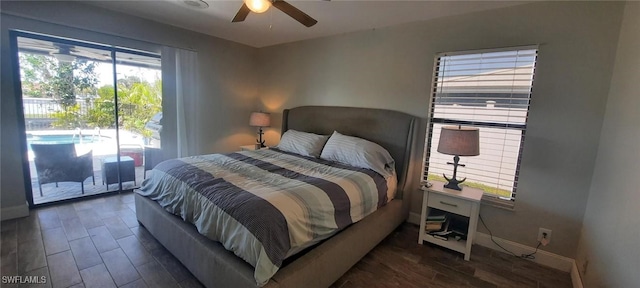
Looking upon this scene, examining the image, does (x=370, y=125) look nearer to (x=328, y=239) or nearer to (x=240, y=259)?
(x=328, y=239)

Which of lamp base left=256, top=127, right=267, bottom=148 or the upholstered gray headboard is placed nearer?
the upholstered gray headboard

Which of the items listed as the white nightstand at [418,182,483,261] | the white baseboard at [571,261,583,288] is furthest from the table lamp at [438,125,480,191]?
the white baseboard at [571,261,583,288]

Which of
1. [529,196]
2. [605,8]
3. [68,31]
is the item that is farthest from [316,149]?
[68,31]

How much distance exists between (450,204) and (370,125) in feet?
4.14

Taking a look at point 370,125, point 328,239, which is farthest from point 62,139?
point 370,125

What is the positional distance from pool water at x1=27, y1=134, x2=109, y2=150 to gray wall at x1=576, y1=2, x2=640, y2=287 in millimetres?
5020

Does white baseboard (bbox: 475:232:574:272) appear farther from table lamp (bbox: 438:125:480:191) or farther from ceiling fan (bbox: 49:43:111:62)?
ceiling fan (bbox: 49:43:111:62)

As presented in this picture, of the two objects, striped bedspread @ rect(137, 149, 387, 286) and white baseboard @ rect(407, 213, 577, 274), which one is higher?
striped bedspread @ rect(137, 149, 387, 286)

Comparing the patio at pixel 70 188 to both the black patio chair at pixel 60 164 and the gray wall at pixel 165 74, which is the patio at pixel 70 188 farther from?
the gray wall at pixel 165 74

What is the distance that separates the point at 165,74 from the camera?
3.53 meters

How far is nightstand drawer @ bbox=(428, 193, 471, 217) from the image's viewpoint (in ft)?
7.57

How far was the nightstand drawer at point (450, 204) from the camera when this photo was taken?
7.57ft

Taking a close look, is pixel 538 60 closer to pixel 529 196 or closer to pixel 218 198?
pixel 529 196

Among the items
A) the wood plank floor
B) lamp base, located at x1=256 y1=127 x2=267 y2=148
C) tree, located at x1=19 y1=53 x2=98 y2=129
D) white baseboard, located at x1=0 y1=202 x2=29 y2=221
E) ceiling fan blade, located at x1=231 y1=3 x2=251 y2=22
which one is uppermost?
ceiling fan blade, located at x1=231 y1=3 x2=251 y2=22
